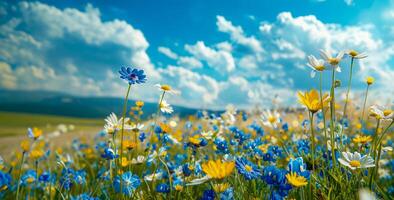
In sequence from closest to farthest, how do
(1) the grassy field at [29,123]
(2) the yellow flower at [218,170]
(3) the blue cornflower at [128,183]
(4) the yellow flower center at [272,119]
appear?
(2) the yellow flower at [218,170]
(4) the yellow flower center at [272,119]
(3) the blue cornflower at [128,183]
(1) the grassy field at [29,123]

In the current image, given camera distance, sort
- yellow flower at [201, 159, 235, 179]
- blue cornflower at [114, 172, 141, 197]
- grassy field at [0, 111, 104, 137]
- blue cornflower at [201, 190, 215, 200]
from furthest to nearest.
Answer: grassy field at [0, 111, 104, 137] → blue cornflower at [114, 172, 141, 197] → blue cornflower at [201, 190, 215, 200] → yellow flower at [201, 159, 235, 179]

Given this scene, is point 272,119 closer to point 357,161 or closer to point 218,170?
point 357,161

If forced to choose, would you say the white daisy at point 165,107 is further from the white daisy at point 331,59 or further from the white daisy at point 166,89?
the white daisy at point 331,59

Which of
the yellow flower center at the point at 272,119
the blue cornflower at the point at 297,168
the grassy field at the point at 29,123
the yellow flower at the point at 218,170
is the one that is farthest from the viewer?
the grassy field at the point at 29,123

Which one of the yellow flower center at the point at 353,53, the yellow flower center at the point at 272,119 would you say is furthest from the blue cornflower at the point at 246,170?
the yellow flower center at the point at 353,53

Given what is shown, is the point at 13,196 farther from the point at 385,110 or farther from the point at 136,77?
the point at 385,110

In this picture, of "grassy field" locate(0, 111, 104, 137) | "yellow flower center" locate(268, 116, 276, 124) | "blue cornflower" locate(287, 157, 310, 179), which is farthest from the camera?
"grassy field" locate(0, 111, 104, 137)

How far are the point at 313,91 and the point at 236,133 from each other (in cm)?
152

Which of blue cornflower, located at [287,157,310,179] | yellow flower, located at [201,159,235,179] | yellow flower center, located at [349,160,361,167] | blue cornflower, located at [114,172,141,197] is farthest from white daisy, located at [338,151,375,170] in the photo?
blue cornflower, located at [114,172,141,197]

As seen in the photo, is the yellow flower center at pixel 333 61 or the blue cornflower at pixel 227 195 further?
the yellow flower center at pixel 333 61

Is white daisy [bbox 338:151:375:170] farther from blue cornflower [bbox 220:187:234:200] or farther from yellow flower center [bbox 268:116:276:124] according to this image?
blue cornflower [bbox 220:187:234:200]

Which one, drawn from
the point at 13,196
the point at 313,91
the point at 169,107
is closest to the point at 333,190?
the point at 313,91

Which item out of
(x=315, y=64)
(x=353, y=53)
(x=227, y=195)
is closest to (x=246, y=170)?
(x=227, y=195)

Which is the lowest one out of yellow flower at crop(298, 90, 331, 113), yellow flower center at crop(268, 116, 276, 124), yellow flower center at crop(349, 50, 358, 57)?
yellow flower center at crop(268, 116, 276, 124)
